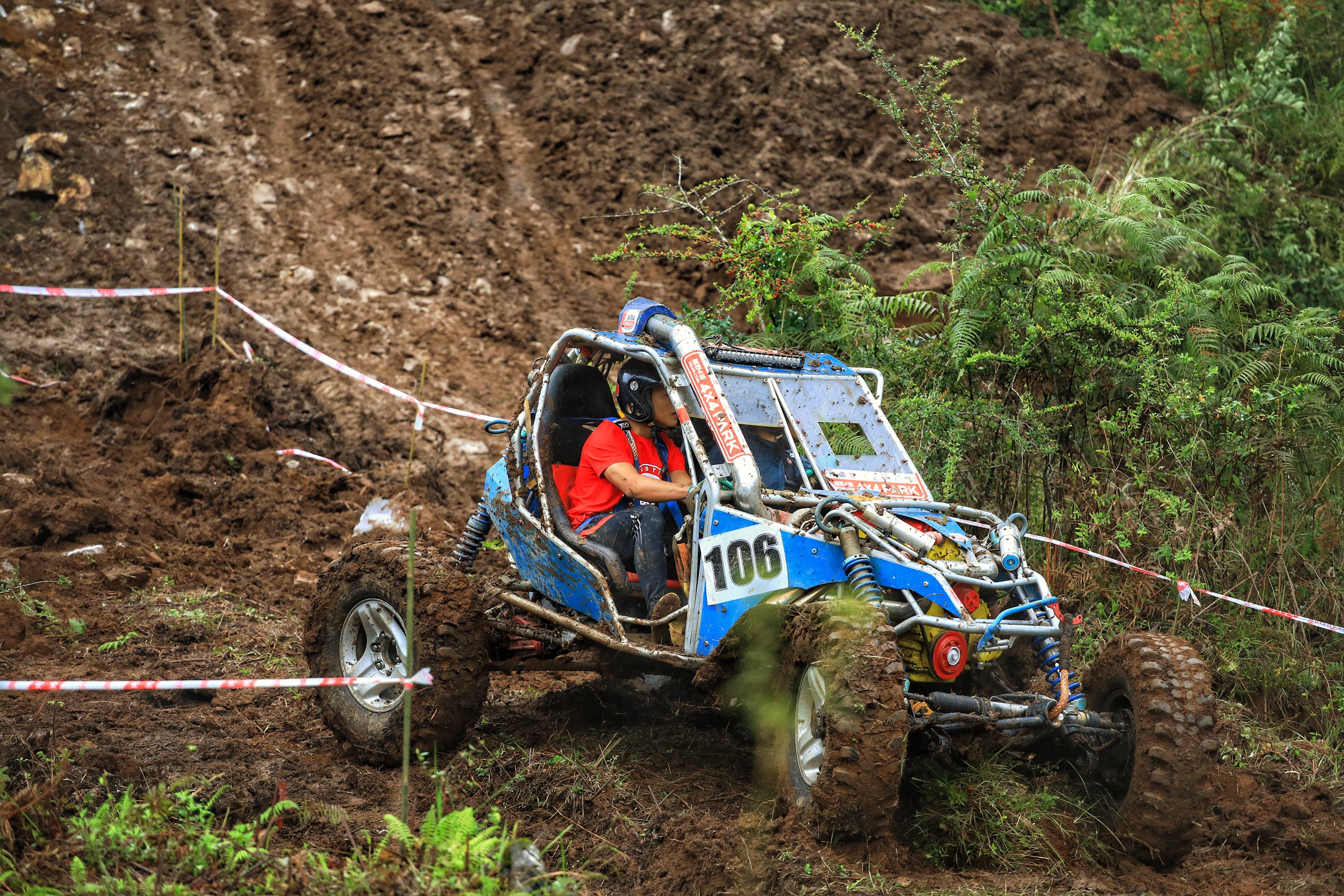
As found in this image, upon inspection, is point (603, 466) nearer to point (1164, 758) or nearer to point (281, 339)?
point (1164, 758)

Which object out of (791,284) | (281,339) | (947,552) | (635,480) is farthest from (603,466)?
(281,339)

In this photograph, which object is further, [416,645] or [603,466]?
[603,466]

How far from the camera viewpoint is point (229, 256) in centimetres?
1297

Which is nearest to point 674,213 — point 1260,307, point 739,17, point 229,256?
point 739,17

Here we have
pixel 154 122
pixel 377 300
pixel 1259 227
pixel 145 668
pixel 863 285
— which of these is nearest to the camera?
pixel 145 668

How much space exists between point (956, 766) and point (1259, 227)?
26.3 ft

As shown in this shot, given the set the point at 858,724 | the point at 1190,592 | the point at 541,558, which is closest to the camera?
the point at 858,724

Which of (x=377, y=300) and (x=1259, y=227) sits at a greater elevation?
(x=1259, y=227)

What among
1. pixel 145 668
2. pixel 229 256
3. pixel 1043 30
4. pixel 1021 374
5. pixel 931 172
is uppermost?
pixel 1043 30

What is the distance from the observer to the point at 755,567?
4820 mm

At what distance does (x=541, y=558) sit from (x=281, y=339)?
24.1 feet

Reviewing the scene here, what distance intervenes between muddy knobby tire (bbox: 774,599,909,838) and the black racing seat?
148 cm

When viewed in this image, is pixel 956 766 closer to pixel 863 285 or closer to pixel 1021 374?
pixel 1021 374

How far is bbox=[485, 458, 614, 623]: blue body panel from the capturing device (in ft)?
17.9
